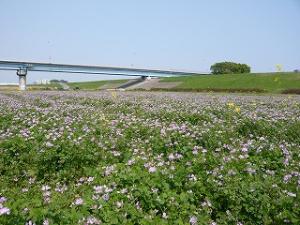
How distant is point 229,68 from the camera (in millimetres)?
134625

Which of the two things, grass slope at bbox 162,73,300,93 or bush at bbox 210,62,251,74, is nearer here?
grass slope at bbox 162,73,300,93

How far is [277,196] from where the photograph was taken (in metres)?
4.74

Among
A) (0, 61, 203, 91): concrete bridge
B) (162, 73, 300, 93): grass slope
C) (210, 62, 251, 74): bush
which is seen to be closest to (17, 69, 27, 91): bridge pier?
(0, 61, 203, 91): concrete bridge

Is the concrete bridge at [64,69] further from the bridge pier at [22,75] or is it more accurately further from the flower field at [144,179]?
the flower field at [144,179]

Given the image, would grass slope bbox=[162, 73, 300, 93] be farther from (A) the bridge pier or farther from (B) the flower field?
(B) the flower field

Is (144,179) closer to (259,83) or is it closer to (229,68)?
(259,83)

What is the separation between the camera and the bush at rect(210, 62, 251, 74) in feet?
442

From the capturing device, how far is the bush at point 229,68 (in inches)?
5300

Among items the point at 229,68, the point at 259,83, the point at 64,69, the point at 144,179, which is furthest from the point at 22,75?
the point at 144,179

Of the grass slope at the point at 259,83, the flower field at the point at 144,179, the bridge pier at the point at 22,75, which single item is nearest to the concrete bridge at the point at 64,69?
the bridge pier at the point at 22,75

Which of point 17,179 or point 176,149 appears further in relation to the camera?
point 176,149

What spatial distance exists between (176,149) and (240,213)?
2722mm

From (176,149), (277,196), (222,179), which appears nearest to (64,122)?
A: (176,149)

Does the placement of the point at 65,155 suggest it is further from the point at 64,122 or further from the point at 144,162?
the point at 64,122
